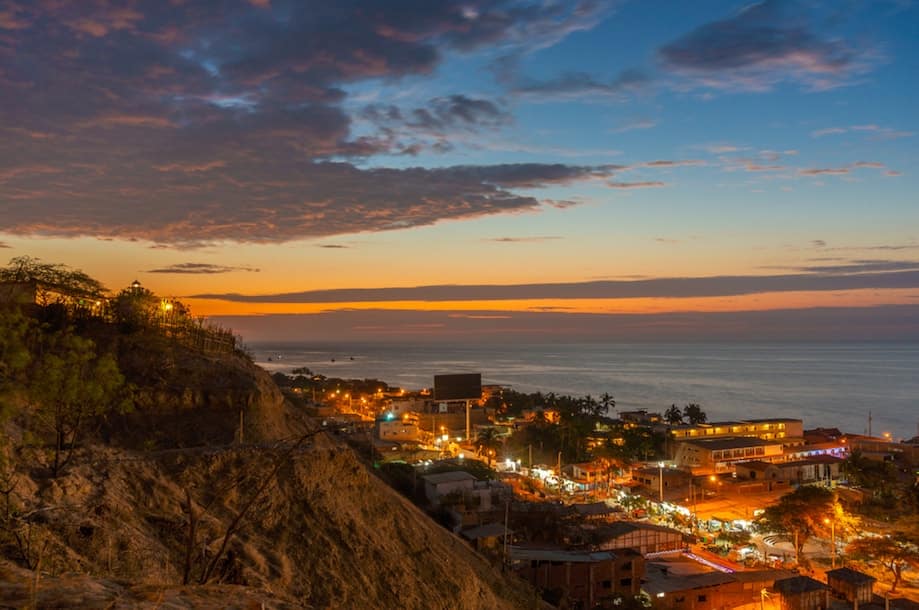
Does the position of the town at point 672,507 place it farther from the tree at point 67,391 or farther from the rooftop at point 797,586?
the tree at point 67,391

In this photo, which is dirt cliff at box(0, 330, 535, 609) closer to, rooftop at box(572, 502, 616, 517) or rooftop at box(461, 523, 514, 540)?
rooftop at box(461, 523, 514, 540)

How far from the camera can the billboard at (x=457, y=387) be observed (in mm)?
64562

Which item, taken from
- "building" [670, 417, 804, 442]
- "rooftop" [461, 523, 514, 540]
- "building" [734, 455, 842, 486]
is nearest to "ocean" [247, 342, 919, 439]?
"building" [670, 417, 804, 442]

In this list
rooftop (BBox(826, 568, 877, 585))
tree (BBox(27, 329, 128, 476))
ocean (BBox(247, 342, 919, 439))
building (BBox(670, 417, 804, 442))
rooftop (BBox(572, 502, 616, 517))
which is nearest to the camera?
tree (BBox(27, 329, 128, 476))

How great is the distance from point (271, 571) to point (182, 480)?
3442 mm

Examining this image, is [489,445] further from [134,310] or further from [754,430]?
[134,310]

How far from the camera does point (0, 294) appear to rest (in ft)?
71.2

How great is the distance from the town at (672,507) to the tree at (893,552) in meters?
0.08

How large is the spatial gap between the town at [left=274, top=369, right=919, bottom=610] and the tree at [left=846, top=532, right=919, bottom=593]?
0.28 feet

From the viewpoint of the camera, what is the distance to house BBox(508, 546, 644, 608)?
80.0ft

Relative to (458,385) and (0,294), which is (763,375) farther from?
(0,294)

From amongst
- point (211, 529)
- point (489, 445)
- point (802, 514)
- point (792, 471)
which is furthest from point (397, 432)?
point (211, 529)

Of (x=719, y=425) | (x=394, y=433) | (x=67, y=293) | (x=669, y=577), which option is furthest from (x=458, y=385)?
(x=67, y=293)

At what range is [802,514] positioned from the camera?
3142 cm
